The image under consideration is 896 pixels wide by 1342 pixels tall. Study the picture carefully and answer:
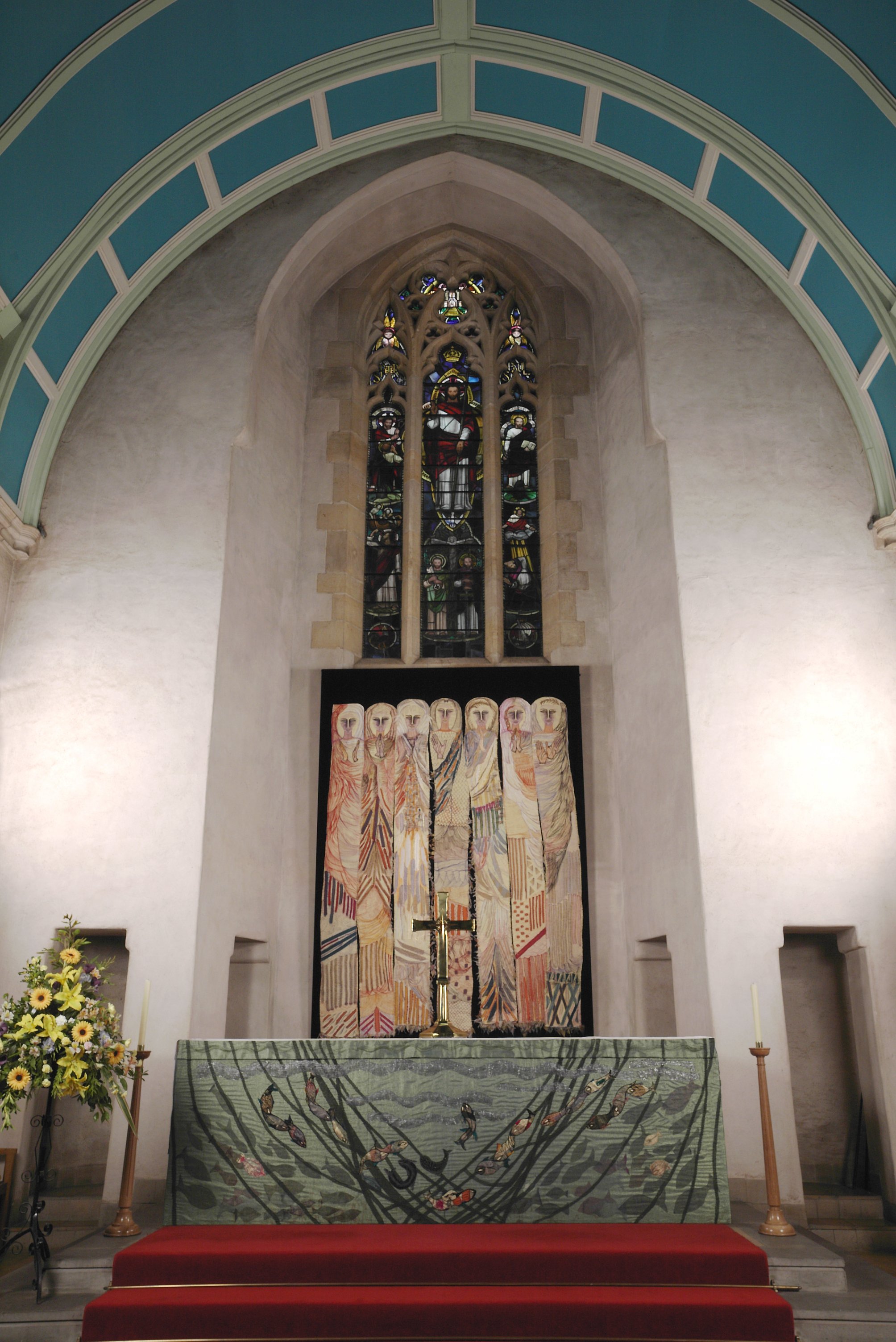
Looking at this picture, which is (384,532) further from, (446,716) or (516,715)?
→ (516,715)

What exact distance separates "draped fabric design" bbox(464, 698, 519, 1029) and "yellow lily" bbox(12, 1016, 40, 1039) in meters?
3.73

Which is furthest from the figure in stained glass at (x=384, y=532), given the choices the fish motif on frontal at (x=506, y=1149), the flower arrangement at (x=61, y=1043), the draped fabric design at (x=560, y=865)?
the fish motif on frontal at (x=506, y=1149)

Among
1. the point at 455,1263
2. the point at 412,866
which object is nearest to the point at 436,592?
the point at 412,866

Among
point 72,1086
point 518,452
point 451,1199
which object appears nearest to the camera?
point 451,1199

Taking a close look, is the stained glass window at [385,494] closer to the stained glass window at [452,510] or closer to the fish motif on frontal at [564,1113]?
the stained glass window at [452,510]

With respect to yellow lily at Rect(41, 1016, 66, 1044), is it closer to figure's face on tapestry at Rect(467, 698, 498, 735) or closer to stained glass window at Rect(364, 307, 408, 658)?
figure's face on tapestry at Rect(467, 698, 498, 735)

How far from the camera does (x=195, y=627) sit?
7230mm

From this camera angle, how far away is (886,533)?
732cm

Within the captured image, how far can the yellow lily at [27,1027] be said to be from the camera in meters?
4.71

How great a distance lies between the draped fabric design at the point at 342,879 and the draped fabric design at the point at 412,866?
31 centimetres

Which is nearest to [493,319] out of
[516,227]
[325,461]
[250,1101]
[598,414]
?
[516,227]

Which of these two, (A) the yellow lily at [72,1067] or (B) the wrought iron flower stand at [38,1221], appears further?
(A) the yellow lily at [72,1067]

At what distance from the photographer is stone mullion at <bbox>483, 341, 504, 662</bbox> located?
28.9 feet

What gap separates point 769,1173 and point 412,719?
4427 millimetres
